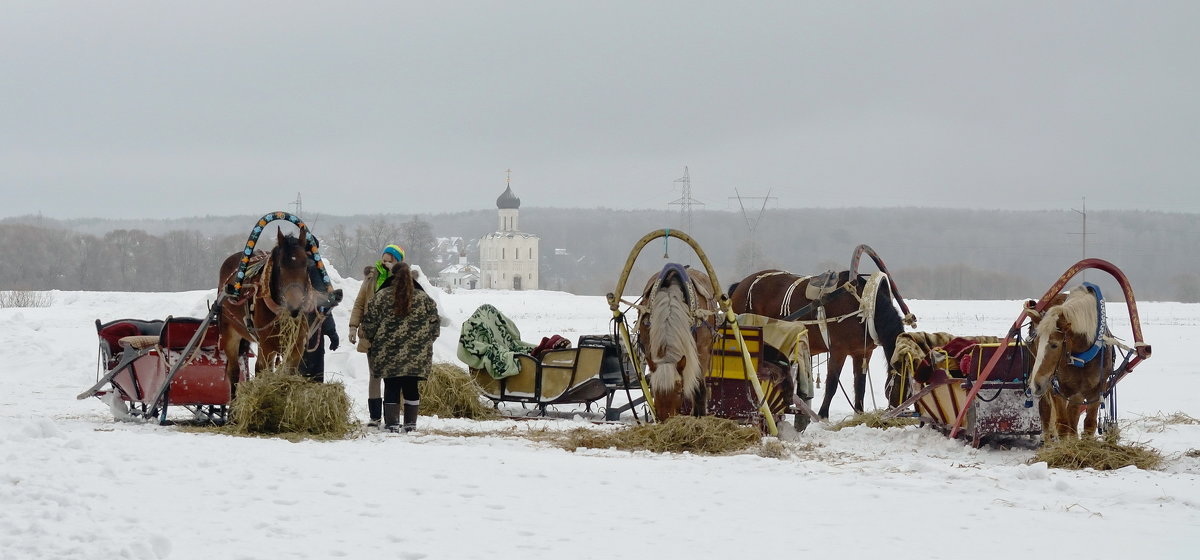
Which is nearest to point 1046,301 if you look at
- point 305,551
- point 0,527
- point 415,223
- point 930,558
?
point 930,558

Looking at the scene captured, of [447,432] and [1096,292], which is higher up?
[1096,292]

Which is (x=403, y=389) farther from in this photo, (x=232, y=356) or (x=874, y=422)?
(x=874, y=422)

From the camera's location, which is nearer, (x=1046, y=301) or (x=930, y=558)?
(x=930, y=558)

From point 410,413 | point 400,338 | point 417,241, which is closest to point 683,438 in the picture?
point 410,413

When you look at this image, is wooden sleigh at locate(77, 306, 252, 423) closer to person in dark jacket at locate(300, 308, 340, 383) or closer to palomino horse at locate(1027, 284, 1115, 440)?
person in dark jacket at locate(300, 308, 340, 383)

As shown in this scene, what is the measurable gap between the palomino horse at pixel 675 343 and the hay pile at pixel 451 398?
2.56 m

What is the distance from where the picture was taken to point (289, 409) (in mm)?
9469

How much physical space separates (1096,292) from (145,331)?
28.3ft

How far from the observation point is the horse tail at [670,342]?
31.2ft

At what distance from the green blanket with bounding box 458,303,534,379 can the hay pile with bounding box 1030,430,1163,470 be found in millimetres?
5527

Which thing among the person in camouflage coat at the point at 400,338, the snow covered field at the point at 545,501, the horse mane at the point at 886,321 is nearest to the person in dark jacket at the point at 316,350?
the person in camouflage coat at the point at 400,338

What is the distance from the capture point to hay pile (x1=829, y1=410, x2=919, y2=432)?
1114 centimetres

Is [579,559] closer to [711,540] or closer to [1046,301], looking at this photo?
[711,540]

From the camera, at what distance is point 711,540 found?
573cm
